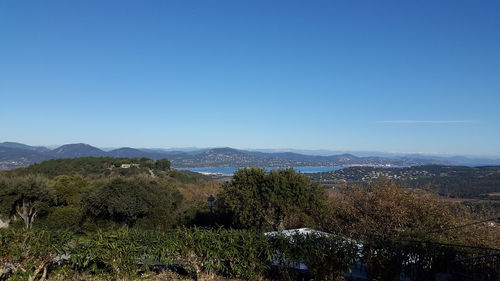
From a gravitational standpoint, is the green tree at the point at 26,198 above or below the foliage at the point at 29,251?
below

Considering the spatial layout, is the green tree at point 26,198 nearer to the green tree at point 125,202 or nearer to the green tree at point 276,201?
the green tree at point 125,202

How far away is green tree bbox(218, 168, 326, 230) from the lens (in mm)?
16031

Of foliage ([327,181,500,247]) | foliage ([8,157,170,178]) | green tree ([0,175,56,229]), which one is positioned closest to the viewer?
foliage ([327,181,500,247])

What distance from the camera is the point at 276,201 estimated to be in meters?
15.9

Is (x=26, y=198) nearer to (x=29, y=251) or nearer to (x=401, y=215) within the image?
(x=29, y=251)

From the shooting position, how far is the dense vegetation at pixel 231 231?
657 cm

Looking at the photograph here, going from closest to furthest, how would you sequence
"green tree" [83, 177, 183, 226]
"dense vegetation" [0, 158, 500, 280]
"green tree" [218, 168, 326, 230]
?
"dense vegetation" [0, 158, 500, 280] < "green tree" [218, 168, 326, 230] < "green tree" [83, 177, 183, 226]

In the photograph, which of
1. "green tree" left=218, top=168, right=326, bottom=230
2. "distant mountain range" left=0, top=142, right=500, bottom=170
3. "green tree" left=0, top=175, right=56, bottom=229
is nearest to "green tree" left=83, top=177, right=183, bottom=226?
"green tree" left=0, top=175, right=56, bottom=229

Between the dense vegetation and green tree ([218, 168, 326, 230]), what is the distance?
0.16 feet

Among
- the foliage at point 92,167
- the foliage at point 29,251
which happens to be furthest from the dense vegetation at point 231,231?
the foliage at point 92,167

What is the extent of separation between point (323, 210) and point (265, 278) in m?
9.50

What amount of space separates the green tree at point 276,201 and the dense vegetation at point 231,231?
0.05m

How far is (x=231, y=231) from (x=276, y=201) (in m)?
9.01

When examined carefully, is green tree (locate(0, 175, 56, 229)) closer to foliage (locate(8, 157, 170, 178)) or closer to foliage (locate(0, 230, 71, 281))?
foliage (locate(0, 230, 71, 281))
